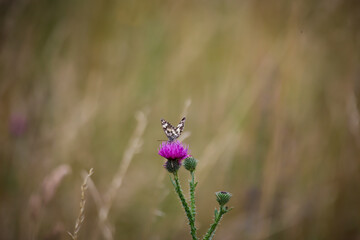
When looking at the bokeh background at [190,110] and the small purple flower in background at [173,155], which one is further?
the bokeh background at [190,110]

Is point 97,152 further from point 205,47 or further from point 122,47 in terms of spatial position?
point 205,47

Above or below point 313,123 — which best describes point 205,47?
above

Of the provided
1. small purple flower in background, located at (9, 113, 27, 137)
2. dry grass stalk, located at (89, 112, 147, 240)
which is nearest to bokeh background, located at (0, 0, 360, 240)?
small purple flower in background, located at (9, 113, 27, 137)

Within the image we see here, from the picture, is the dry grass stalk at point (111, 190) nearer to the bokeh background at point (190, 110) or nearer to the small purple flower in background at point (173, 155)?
the bokeh background at point (190, 110)

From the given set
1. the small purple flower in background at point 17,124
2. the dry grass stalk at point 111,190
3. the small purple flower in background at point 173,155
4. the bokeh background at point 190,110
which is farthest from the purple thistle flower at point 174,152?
the small purple flower in background at point 17,124

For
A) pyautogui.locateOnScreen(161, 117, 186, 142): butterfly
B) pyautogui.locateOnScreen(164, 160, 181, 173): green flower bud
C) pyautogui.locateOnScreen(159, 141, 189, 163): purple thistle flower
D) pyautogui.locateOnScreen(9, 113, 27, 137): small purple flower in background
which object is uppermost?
pyautogui.locateOnScreen(9, 113, 27, 137): small purple flower in background

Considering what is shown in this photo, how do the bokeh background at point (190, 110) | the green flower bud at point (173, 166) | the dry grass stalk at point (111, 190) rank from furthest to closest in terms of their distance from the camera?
the bokeh background at point (190, 110) < the dry grass stalk at point (111, 190) < the green flower bud at point (173, 166)

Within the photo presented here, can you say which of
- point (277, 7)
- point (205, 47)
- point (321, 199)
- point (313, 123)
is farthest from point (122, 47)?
point (321, 199)

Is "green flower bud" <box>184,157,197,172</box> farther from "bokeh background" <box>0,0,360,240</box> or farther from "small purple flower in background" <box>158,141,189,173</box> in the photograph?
"bokeh background" <box>0,0,360,240</box>

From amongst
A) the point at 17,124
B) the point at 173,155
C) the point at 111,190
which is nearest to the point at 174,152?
the point at 173,155
